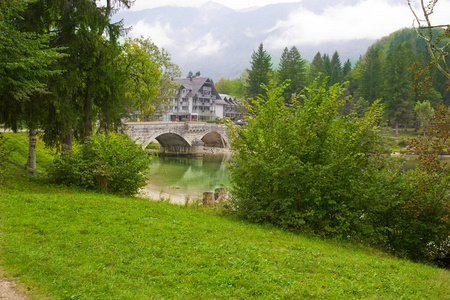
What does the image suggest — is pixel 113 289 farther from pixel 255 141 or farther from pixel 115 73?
pixel 115 73

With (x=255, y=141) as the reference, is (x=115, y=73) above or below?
above

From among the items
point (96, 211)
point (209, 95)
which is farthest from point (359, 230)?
point (209, 95)

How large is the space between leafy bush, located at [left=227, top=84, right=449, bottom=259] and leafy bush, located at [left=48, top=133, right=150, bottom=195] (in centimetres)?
427

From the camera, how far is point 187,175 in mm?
34094

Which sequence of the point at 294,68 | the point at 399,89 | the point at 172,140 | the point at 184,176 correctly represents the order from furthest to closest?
the point at 294,68, the point at 399,89, the point at 172,140, the point at 184,176

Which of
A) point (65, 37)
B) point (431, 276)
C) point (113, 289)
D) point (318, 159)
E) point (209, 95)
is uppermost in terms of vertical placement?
point (209, 95)

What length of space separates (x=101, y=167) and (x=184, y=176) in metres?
21.5

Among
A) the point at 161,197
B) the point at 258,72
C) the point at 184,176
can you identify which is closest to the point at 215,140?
the point at 258,72

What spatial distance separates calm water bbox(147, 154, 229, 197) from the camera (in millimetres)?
26719

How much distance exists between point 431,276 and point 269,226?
3880 millimetres

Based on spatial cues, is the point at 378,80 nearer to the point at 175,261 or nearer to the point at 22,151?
the point at 22,151

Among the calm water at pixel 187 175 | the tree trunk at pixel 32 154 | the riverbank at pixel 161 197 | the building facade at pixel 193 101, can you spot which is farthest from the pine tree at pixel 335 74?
the tree trunk at pixel 32 154

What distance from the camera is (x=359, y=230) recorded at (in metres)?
9.42

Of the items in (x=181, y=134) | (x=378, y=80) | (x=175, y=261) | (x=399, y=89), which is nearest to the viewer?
(x=175, y=261)
